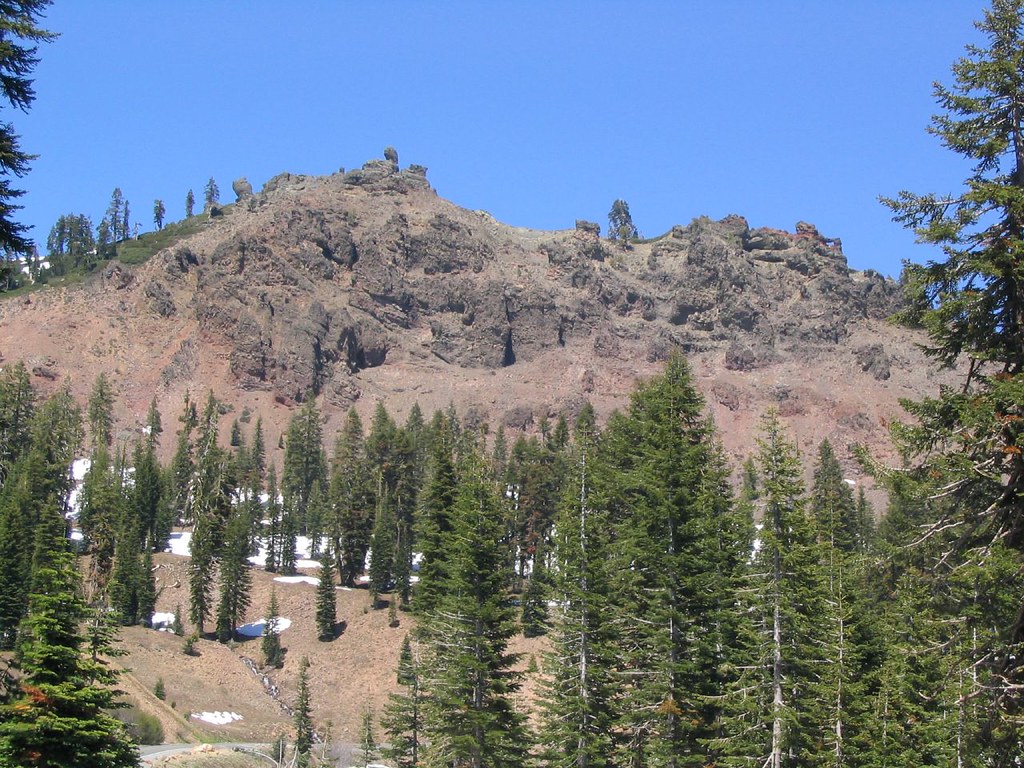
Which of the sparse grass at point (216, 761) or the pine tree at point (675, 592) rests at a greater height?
the pine tree at point (675, 592)

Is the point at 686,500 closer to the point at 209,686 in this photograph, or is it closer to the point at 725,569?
the point at 725,569

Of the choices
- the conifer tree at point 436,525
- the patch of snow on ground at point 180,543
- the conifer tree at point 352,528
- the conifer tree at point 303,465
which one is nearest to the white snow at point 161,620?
the patch of snow on ground at point 180,543

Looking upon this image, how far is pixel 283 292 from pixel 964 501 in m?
183

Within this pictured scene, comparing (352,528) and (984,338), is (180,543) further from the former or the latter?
(984,338)

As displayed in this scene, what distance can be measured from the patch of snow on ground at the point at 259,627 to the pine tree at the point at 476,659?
51.8m

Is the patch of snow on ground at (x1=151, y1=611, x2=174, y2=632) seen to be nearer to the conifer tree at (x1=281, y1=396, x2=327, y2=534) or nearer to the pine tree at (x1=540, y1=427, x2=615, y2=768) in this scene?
the conifer tree at (x1=281, y1=396, x2=327, y2=534)

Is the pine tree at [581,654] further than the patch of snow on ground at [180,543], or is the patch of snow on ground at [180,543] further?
the patch of snow on ground at [180,543]

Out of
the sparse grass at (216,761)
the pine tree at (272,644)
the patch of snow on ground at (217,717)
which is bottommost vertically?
the patch of snow on ground at (217,717)

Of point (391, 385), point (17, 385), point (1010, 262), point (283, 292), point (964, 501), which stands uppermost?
point (283, 292)

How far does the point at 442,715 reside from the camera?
30.8 metres

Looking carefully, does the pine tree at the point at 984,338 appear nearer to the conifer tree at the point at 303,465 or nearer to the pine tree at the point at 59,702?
the pine tree at the point at 59,702

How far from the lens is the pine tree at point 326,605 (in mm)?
78750

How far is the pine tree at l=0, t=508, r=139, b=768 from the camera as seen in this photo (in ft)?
63.7

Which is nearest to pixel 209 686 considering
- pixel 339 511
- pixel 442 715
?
pixel 339 511
